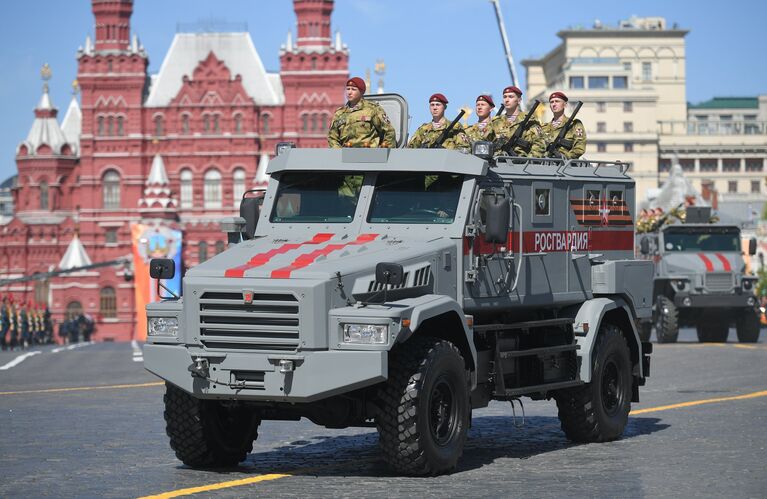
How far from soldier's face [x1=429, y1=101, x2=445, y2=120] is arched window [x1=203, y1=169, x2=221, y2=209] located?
99823 millimetres

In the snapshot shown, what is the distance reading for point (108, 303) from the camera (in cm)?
11256

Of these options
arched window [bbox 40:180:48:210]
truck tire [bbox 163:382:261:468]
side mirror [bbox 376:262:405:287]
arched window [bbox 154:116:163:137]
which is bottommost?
truck tire [bbox 163:382:261:468]

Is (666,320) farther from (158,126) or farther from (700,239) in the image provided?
(158,126)

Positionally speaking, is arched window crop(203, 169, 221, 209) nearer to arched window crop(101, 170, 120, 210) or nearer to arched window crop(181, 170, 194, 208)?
arched window crop(181, 170, 194, 208)

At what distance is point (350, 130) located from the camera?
13.8 metres

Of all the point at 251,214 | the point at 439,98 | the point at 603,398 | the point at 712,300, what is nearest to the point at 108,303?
the point at 712,300

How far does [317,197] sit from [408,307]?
75.7 inches

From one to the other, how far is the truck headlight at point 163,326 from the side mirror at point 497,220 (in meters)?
2.60

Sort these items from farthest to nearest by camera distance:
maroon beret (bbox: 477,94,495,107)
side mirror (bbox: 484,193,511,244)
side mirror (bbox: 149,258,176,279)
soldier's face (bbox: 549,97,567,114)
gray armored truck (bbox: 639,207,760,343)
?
1. gray armored truck (bbox: 639,207,760,343)
2. soldier's face (bbox: 549,97,567,114)
3. maroon beret (bbox: 477,94,495,107)
4. side mirror (bbox: 484,193,511,244)
5. side mirror (bbox: 149,258,176,279)

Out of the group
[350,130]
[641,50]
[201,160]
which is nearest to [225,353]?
[350,130]

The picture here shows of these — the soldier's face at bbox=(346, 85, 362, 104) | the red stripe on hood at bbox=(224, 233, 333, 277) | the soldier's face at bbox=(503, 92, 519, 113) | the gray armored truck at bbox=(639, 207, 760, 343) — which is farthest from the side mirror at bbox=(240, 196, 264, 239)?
the gray armored truck at bbox=(639, 207, 760, 343)

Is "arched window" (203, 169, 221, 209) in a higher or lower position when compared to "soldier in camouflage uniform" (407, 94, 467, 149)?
higher

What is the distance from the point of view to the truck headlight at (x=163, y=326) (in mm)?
12078

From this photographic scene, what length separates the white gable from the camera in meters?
116
